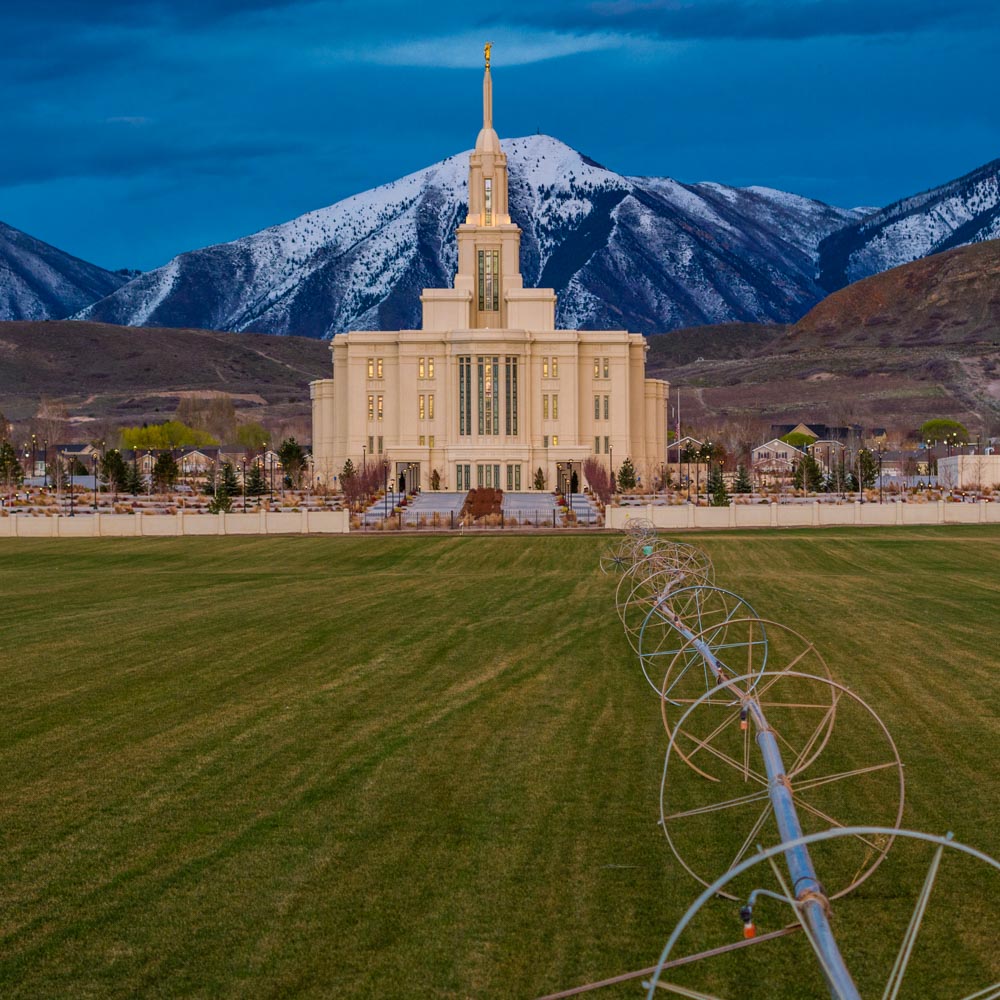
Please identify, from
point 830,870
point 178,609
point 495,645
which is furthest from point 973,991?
point 178,609

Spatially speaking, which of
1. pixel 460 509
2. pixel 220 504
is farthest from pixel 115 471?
pixel 460 509

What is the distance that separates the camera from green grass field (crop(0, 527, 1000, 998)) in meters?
9.23

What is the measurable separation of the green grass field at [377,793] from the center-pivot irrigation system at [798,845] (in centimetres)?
15

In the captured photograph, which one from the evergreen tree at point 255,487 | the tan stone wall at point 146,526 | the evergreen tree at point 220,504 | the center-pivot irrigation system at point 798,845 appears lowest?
the center-pivot irrigation system at point 798,845

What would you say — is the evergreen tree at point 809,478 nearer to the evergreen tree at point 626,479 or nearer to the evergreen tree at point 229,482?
the evergreen tree at point 626,479

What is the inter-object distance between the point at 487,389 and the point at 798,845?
103007 millimetres

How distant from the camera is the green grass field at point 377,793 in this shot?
30.3 feet

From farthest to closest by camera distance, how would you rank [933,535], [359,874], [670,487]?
1. [670,487]
2. [933,535]
3. [359,874]

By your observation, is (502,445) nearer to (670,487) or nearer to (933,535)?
(670,487)

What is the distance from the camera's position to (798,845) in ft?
22.9

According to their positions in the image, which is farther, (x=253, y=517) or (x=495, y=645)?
(x=253, y=517)

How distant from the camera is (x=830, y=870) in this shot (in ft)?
35.7

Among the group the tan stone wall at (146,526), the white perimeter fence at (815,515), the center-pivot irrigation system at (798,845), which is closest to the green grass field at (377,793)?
the center-pivot irrigation system at (798,845)

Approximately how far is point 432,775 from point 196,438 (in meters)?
175
